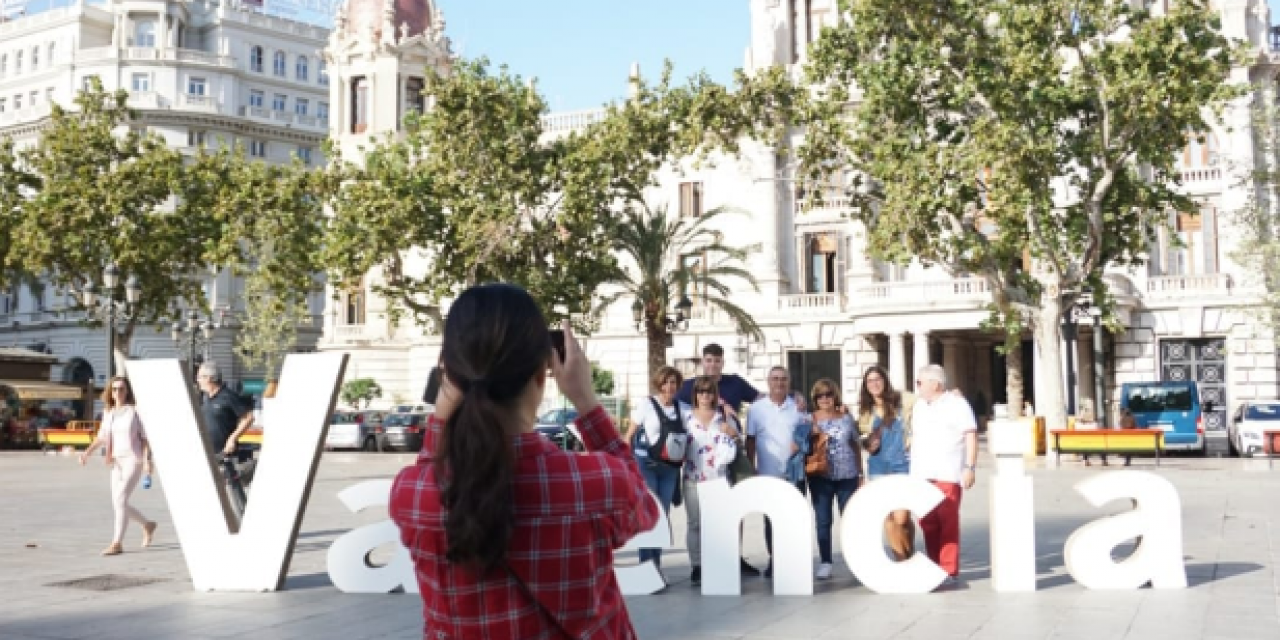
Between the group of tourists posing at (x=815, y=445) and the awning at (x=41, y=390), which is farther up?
the awning at (x=41, y=390)

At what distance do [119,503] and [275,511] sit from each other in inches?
137

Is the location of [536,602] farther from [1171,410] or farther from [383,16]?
[383,16]

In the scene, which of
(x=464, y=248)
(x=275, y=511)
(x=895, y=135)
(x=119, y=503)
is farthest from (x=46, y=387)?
(x=275, y=511)

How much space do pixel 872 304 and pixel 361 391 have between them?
2049cm

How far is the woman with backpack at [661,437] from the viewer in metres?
9.77

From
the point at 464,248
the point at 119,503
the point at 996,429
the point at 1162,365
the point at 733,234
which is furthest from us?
the point at 733,234

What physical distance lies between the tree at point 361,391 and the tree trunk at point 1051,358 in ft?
97.4

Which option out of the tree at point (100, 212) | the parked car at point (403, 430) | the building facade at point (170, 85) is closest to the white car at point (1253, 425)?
the parked car at point (403, 430)

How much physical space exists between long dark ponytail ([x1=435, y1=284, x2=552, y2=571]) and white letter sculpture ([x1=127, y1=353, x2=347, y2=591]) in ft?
22.1

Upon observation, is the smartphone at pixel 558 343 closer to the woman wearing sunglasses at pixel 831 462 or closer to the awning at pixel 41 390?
the woman wearing sunglasses at pixel 831 462

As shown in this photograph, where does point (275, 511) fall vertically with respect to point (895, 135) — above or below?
below

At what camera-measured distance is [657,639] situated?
7664mm

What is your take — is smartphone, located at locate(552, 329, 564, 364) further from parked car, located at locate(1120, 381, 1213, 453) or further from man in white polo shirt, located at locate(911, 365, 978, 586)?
parked car, located at locate(1120, 381, 1213, 453)

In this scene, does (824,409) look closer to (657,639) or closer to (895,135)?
(657,639)
